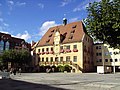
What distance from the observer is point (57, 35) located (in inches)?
3115

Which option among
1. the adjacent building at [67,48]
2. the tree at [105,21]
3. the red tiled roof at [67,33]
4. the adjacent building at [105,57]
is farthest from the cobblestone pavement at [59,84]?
the adjacent building at [105,57]

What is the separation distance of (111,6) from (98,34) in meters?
2.23

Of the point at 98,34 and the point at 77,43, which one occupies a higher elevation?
the point at 77,43

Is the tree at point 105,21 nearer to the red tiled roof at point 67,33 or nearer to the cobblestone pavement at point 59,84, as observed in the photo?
the cobblestone pavement at point 59,84

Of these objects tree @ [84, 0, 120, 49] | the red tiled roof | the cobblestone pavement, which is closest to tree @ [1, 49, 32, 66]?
the red tiled roof

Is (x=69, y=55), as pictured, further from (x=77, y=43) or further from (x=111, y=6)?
(x=111, y=6)

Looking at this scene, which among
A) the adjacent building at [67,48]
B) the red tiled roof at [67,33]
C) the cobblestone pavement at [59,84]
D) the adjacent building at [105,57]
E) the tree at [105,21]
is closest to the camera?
the tree at [105,21]

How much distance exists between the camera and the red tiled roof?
74938 millimetres

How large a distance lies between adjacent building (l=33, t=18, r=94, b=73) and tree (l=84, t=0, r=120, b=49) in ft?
181

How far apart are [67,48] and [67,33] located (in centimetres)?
614

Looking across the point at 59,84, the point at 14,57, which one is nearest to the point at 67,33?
the point at 14,57

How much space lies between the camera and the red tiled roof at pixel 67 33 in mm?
74938

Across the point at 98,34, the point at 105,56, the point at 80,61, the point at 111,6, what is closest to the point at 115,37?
the point at 98,34

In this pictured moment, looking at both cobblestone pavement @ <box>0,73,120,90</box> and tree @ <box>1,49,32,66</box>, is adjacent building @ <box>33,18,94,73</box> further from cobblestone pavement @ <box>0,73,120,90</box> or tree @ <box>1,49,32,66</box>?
cobblestone pavement @ <box>0,73,120,90</box>
